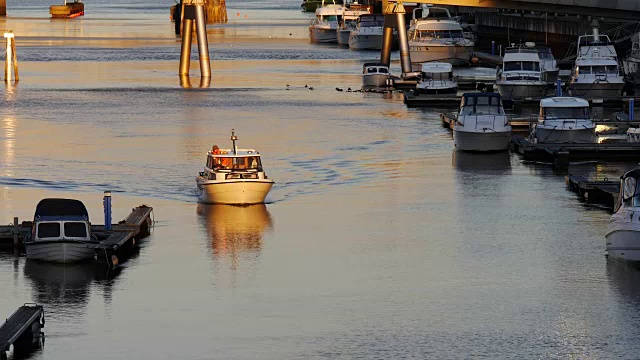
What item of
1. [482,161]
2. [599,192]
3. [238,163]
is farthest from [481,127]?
[238,163]

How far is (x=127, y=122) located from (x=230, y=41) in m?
89.9

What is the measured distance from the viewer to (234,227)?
1948 inches

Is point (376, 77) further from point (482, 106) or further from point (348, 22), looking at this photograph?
point (348, 22)

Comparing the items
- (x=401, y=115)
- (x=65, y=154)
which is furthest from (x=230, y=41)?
(x=65, y=154)

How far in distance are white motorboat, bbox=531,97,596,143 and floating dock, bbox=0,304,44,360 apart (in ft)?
120

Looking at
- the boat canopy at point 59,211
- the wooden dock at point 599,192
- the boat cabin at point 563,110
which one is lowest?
the wooden dock at point 599,192

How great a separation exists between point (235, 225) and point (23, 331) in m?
17.1

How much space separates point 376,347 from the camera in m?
34.3

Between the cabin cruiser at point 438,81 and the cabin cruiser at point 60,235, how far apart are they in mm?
54615

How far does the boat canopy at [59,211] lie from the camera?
138 feet

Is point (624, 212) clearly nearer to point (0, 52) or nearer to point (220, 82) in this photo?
point (220, 82)

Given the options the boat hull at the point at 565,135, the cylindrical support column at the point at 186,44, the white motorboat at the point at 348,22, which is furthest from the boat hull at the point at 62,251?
the white motorboat at the point at 348,22

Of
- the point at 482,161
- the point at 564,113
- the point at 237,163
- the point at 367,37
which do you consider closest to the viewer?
the point at 237,163

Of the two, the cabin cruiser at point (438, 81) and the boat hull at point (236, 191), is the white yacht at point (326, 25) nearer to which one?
the cabin cruiser at point (438, 81)
